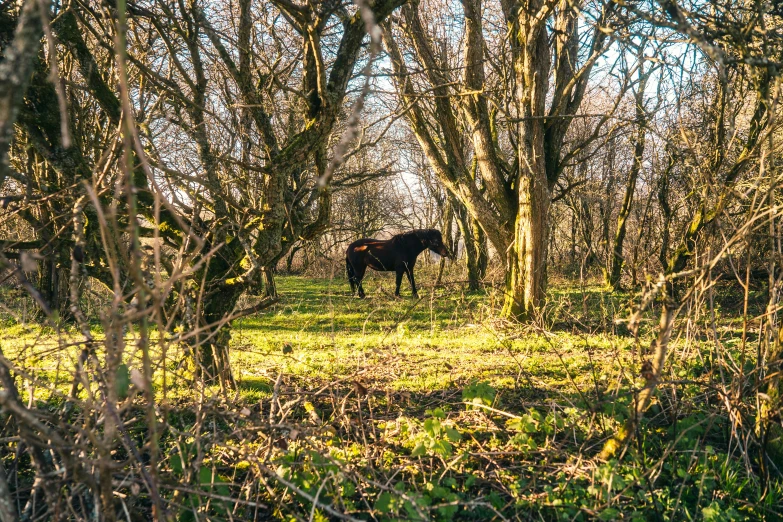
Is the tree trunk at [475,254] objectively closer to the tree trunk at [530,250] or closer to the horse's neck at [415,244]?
the horse's neck at [415,244]

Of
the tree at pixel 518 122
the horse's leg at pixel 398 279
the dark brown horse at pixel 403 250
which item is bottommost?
the horse's leg at pixel 398 279

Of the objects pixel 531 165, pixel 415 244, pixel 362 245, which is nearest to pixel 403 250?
pixel 415 244

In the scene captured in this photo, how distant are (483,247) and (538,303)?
7.34m

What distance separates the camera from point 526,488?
2959 millimetres

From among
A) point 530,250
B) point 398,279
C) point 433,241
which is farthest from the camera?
point 433,241

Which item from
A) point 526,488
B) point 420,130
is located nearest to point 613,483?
point 526,488

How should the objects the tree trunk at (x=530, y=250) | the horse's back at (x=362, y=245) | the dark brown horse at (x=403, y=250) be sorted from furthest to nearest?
the horse's back at (x=362, y=245) < the dark brown horse at (x=403, y=250) < the tree trunk at (x=530, y=250)

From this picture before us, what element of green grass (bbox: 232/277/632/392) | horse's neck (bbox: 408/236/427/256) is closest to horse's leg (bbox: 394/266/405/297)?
horse's neck (bbox: 408/236/427/256)

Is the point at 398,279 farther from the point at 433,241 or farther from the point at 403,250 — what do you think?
the point at 433,241

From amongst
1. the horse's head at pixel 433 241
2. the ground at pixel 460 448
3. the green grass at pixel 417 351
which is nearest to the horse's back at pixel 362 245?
the horse's head at pixel 433 241

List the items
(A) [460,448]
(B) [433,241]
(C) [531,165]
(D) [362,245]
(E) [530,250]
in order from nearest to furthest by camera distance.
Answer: (A) [460,448] → (C) [531,165] → (E) [530,250] → (B) [433,241] → (D) [362,245]

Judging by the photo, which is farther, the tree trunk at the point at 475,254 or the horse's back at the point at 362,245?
the tree trunk at the point at 475,254

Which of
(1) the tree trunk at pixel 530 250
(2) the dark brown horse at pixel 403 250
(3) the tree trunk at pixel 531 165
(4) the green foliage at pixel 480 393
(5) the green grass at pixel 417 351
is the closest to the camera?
(4) the green foliage at pixel 480 393

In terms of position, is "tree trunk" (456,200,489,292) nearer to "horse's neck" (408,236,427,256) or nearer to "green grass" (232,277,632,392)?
"horse's neck" (408,236,427,256)
